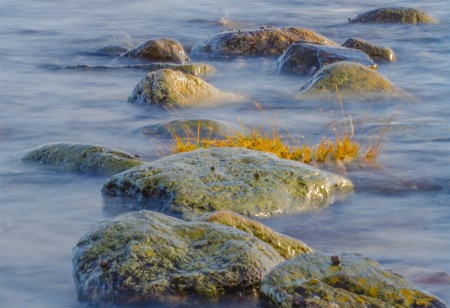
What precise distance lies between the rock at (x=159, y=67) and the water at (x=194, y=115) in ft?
0.92

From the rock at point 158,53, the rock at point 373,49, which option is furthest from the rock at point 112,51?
the rock at point 373,49

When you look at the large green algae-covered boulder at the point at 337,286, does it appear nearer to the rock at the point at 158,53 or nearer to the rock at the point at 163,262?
the rock at the point at 163,262

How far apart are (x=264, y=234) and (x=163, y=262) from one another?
3.18 feet

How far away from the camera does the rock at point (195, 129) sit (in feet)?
37.5

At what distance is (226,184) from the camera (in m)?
8.58

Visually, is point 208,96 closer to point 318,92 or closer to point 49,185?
point 318,92

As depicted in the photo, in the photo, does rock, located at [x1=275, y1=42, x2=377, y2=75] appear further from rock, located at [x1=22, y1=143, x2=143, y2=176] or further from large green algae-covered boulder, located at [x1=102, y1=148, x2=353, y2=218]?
large green algae-covered boulder, located at [x1=102, y1=148, x2=353, y2=218]

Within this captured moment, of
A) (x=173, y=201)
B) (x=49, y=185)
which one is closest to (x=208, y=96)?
(x=49, y=185)

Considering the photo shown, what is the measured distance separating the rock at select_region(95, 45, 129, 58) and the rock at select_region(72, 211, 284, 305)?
12.0 meters

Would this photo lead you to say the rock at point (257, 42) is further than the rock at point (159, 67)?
Yes

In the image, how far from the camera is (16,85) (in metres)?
16.0

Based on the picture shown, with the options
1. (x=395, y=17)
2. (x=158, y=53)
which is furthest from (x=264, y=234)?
(x=395, y=17)

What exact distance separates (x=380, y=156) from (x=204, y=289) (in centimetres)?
489

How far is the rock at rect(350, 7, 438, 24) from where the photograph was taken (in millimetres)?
22203
